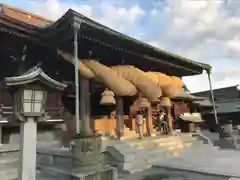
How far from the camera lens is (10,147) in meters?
8.61

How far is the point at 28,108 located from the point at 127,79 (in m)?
5.88

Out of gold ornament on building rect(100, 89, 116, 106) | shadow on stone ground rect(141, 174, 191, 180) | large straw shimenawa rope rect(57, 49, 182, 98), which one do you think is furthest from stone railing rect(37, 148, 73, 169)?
large straw shimenawa rope rect(57, 49, 182, 98)

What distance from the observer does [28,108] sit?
511 centimetres

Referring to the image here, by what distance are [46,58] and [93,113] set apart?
4.72 metres

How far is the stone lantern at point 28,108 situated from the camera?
496cm

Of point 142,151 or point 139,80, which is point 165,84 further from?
point 142,151

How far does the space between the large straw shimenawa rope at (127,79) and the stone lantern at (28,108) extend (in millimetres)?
3954

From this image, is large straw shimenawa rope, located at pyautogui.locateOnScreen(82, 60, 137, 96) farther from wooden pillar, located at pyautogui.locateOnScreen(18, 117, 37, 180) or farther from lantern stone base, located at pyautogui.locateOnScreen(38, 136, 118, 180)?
wooden pillar, located at pyautogui.locateOnScreen(18, 117, 37, 180)

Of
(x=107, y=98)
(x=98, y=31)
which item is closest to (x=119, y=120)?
(x=107, y=98)

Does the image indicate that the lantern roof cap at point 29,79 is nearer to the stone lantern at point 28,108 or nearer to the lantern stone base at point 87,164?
the stone lantern at point 28,108

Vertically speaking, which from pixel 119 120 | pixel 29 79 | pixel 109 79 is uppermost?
pixel 109 79

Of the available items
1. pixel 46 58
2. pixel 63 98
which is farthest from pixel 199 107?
pixel 46 58

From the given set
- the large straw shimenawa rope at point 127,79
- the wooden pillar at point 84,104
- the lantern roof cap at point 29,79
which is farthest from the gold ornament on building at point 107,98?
the lantern roof cap at point 29,79

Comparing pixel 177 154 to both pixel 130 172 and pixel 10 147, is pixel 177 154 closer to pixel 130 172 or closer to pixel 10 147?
pixel 130 172
